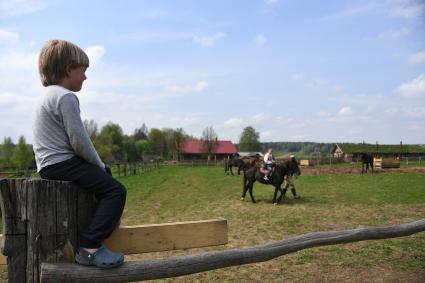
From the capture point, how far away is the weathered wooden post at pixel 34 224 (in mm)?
1996

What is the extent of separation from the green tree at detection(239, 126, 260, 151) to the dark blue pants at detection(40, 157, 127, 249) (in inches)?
3677

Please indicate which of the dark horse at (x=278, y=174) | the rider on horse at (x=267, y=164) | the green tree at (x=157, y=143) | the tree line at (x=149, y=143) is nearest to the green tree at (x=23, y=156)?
the tree line at (x=149, y=143)

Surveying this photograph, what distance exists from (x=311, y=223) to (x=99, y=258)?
26.2ft

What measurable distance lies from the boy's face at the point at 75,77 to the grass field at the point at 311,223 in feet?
12.8

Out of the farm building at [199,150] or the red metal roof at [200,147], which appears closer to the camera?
the farm building at [199,150]

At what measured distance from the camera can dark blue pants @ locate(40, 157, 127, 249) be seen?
2127mm

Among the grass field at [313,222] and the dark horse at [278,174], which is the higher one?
the dark horse at [278,174]

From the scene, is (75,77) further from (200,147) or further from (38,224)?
(200,147)

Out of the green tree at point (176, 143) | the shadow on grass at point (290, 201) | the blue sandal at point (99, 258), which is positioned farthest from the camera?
the green tree at point (176, 143)

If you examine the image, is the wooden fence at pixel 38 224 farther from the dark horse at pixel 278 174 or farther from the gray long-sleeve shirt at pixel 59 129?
the dark horse at pixel 278 174

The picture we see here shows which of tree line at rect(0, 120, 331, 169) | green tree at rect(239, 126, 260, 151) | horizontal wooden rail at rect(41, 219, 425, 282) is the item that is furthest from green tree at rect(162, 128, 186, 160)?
horizontal wooden rail at rect(41, 219, 425, 282)

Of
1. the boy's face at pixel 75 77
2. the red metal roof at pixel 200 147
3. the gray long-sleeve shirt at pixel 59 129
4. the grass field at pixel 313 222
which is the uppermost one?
the red metal roof at pixel 200 147

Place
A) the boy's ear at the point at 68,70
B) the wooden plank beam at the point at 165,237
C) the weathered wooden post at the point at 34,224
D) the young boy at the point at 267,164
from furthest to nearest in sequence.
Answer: the young boy at the point at 267,164, the wooden plank beam at the point at 165,237, the boy's ear at the point at 68,70, the weathered wooden post at the point at 34,224

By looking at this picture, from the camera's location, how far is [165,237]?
238cm
